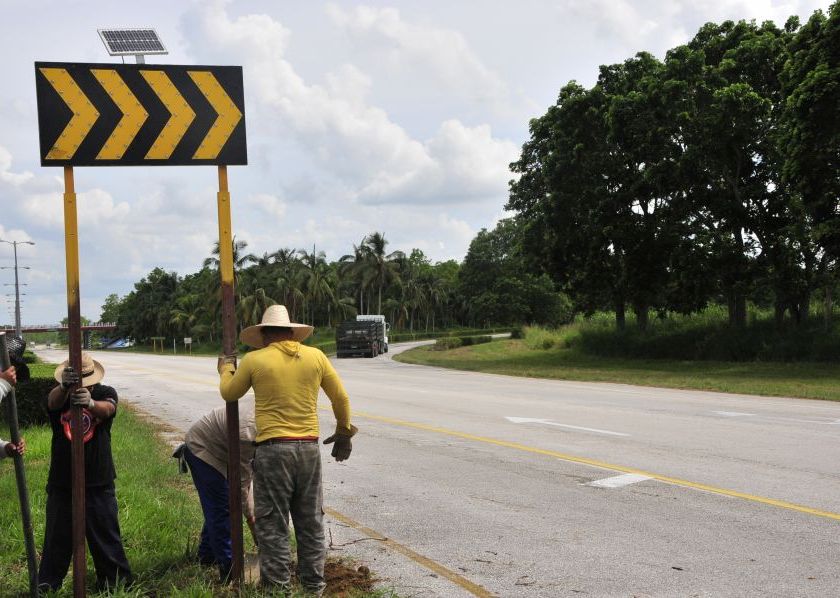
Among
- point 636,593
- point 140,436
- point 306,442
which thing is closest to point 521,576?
point 636,593

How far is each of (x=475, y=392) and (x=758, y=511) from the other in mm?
13557

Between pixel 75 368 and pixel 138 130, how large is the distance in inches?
57.4

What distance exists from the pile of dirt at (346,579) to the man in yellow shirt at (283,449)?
28 centimetres

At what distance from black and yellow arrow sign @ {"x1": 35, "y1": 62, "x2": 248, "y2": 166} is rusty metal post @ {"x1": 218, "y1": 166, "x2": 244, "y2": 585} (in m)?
0.24

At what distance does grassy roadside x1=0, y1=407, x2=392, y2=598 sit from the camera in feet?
16.2

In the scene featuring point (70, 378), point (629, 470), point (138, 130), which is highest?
point (138, 130)

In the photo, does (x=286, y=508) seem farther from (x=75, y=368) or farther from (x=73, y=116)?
(x=73, y=116)

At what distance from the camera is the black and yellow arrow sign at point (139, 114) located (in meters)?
4.68

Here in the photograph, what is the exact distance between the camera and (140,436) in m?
12.5

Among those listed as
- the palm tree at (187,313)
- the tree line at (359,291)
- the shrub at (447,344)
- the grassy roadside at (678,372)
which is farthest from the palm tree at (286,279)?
the grassy roadside at (678,372)

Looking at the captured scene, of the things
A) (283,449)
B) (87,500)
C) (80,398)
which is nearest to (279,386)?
(283,449)

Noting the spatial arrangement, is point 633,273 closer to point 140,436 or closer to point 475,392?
point 475,392

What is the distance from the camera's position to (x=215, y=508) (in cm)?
522

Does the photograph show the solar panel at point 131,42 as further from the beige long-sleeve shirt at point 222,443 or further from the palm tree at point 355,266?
the palm tree at point 355,266
